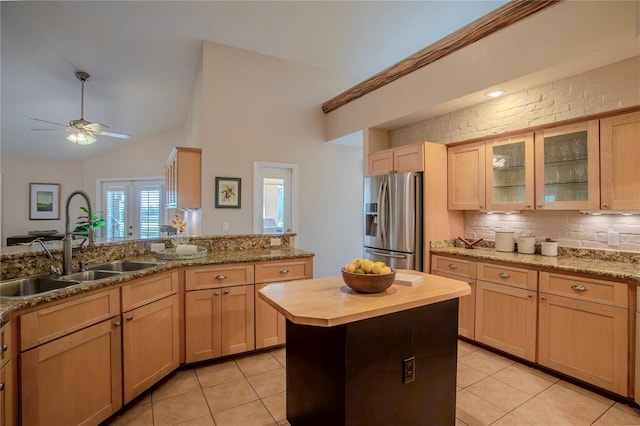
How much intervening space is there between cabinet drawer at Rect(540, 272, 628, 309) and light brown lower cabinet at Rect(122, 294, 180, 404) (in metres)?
3.04

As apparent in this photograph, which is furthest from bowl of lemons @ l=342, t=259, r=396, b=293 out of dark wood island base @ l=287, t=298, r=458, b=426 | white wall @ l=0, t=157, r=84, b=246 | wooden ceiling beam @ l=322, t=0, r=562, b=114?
white wall @ l=0, t=157, r=84, b=246

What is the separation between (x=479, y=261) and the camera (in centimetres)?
302

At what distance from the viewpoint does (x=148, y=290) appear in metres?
2.22

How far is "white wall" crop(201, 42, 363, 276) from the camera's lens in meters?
4.23

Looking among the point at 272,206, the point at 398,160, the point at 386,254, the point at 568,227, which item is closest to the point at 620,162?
the point at 568,227

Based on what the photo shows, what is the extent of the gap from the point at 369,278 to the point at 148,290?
5.37 feet

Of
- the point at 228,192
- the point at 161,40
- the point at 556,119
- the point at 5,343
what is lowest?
the point at 5,343

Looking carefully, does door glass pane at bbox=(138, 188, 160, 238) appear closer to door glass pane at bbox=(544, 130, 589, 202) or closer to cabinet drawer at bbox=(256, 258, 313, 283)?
cabinet drawer at bbox=(256, 258, 313, 283)

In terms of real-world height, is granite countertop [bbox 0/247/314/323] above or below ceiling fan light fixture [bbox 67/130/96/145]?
below

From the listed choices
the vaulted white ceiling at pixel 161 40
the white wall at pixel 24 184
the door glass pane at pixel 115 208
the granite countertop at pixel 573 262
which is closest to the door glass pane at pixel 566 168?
the granite countertop at pixel 573 262

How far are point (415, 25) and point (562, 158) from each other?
2460mm

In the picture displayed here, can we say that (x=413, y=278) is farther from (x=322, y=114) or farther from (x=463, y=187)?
(x=322, y=114)

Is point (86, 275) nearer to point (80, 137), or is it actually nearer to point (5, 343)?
point (5, 343)

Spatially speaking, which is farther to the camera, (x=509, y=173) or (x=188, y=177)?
(x=188, y=177)
